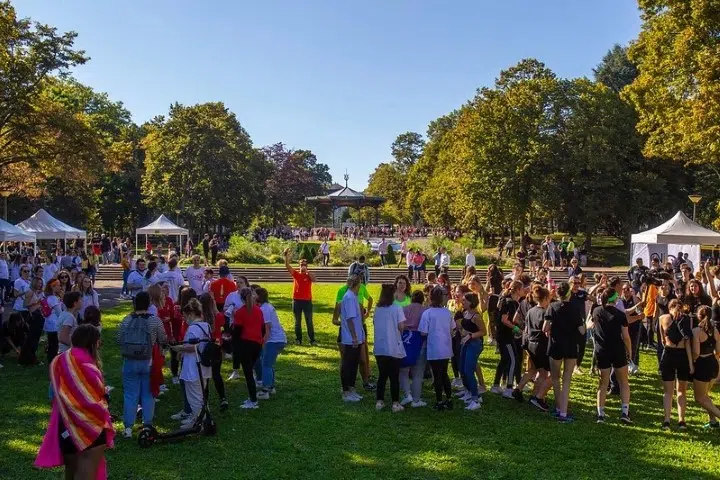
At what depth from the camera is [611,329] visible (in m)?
7.13

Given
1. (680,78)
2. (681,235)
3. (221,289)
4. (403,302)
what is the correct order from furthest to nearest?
(680,78) < (681,235) < (221,289) < (403,302)

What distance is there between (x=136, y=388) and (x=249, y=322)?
61.3 inches

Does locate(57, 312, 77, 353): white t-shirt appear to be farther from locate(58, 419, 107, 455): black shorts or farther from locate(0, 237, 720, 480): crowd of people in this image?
locate(58, 419, 107, 455): black shorts

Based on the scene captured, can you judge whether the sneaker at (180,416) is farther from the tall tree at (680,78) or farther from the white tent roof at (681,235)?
the white tent roof at (681,235)

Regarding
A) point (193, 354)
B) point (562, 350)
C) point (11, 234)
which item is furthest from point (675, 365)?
point (11, 234)

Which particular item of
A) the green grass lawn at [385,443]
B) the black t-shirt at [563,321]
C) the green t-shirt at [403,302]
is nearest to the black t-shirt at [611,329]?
the black t-shirt at [563,321]

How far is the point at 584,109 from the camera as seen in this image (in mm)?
37000

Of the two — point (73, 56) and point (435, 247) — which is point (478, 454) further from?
point (435, 247)

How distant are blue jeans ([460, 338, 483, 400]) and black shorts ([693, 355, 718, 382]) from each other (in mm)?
2350

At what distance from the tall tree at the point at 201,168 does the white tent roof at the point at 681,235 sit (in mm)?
29127

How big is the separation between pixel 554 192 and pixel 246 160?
21.3 meters

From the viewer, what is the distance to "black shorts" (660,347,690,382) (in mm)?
6852

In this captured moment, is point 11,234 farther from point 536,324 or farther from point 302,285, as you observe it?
point 536,324

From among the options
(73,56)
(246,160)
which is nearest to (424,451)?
(73,56)
